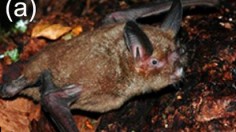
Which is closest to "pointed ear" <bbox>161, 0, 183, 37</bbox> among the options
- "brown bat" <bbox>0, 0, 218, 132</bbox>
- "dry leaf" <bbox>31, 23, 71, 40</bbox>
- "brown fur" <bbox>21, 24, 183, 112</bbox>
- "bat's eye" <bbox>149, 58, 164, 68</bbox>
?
"brown bat" <bbox>0, 0, 218, 132</bbox>

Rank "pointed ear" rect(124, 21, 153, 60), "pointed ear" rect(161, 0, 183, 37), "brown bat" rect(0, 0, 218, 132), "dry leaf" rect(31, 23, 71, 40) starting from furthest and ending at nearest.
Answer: "dry leaf" rect(31, 23, 71, 40), "pointed ear" rect(161, 0, 183, 37), "brown bat" rect(0, 0, 218, 132), "pointed ear" rect(124, 21, 153, 60)

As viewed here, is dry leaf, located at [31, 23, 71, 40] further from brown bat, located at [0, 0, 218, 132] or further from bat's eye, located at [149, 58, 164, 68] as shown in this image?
bat's eye, located at [149, 58, 164, 68]

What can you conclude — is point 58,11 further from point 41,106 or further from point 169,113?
point 169,113

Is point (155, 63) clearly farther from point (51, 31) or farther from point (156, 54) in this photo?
point (51, 31)

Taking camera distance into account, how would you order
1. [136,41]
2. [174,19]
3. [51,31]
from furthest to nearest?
1. [51,31]
2. [174,19]
3. [136,41]

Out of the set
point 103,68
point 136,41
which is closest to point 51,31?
point 103,68

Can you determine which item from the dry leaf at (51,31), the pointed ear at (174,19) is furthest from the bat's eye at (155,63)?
the dry leaf at (51,31)

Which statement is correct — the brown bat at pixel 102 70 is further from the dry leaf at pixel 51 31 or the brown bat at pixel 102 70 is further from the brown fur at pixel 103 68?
the dry leaf at pixel 51 31
